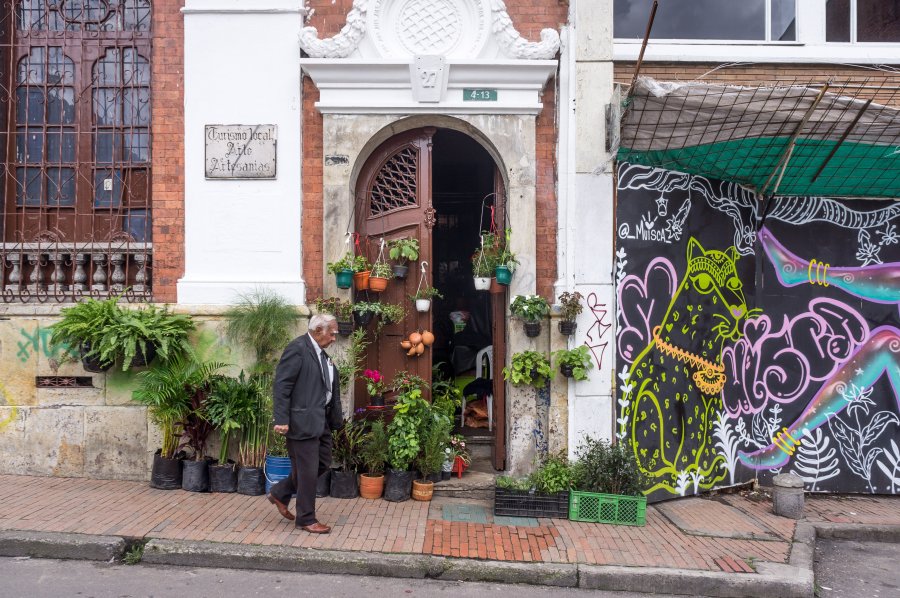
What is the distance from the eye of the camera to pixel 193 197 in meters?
7.13

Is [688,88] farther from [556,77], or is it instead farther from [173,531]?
[173,531]

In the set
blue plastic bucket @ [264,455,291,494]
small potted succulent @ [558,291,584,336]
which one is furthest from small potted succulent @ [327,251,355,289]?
small potted succulent @ [558,291,584,336]

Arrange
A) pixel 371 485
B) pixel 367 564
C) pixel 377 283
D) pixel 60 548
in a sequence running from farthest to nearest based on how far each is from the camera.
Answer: pixel 377 283 → pixel 371 485 → pixel 60 548 → pixel 367 564

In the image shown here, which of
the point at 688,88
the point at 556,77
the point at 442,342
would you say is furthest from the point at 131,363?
the point at 688,88

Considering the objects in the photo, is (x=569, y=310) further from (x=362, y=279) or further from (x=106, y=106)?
(x=106, y=106)

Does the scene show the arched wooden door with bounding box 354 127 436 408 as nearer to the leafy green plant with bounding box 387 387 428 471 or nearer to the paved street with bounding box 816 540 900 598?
the leafy green plant with bounding box 387 387 428 471

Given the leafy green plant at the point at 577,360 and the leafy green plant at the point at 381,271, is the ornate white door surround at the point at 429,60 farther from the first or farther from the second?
the leafy green plant at the point at 577,360

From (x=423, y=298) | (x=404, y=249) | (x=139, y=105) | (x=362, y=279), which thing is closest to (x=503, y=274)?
(x=423, y=298)

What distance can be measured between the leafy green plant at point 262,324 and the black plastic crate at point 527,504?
272cm

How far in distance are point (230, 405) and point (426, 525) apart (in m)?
2.31

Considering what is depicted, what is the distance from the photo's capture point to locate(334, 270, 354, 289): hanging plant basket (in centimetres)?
690

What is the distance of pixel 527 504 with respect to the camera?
20.7 feet

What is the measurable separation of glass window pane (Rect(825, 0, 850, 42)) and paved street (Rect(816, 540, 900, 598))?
5473 millimetres

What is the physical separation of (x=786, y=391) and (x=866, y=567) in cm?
212
